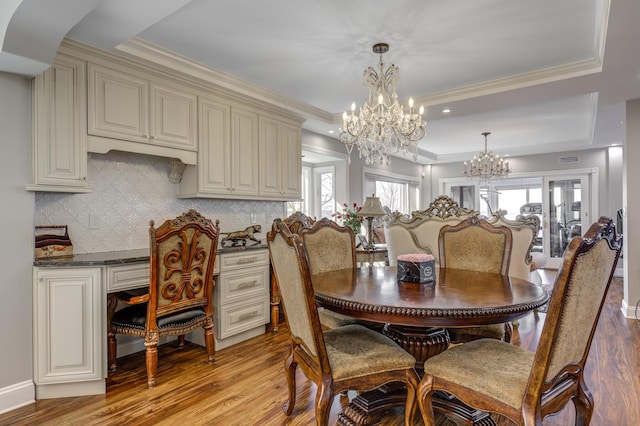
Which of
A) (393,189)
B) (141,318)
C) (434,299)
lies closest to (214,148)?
(141,318)

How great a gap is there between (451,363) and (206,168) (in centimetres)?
267

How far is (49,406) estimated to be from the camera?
2191mm

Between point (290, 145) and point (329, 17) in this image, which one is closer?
point (329, 17)

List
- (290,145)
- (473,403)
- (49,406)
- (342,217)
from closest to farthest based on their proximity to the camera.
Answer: (473,403) < (49,406) < (290,145) < (342,217)

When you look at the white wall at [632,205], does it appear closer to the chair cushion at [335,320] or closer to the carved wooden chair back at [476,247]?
the carved wooden chair back at [476,247]

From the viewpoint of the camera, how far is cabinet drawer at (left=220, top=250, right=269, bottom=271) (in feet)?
10.2

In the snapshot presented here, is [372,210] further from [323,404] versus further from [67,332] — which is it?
[67,332]

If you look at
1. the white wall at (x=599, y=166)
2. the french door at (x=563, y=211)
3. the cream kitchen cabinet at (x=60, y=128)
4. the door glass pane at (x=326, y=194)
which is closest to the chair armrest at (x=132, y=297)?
the cream kitchen cabinet at (x=60, y=128)

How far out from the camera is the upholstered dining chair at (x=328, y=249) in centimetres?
252

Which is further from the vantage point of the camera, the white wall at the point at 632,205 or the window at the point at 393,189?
the window at the point at 393,189

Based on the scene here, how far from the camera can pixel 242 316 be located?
324 centimetres

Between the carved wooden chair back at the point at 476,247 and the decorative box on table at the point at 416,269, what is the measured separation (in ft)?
2.21

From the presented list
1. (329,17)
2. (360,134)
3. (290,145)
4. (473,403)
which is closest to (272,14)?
(329,17)

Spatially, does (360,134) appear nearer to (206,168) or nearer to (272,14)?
(272,14)
